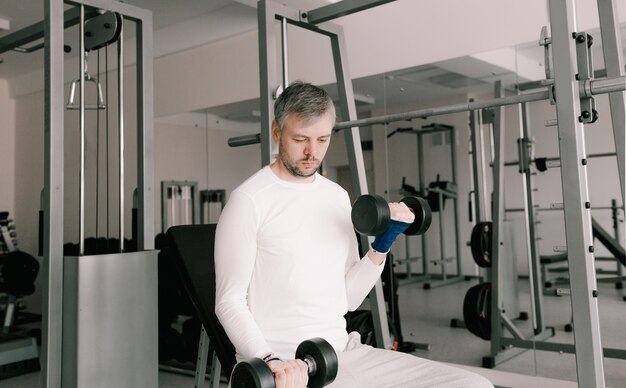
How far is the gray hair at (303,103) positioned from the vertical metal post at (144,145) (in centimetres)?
75

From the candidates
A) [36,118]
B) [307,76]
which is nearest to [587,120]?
[307,76]

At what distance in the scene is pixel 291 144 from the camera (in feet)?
4.47

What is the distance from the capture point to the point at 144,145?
1934 millimetres

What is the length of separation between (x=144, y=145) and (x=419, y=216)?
3.41 ft

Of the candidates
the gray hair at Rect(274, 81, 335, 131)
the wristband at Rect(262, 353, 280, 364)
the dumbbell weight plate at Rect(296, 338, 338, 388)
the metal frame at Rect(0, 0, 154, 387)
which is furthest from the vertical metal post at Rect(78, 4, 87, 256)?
the dumbbell weight plate at Rect(296, 338, 338, 388)

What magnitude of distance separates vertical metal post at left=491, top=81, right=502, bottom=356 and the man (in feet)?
6.18

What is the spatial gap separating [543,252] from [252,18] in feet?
9.35

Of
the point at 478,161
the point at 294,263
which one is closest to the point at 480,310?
the point at 478,161

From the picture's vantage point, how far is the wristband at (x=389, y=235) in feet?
4.68

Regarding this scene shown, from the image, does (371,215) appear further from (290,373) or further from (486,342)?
(486,342)

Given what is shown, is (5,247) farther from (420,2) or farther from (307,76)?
(420,2)

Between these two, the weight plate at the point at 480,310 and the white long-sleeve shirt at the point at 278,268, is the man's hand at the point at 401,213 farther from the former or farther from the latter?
the weight plate at the point at 480,310

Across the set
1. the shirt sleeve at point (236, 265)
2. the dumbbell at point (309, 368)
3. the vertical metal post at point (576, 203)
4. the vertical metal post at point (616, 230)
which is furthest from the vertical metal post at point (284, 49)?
the vertical metal post at point (616, 230)

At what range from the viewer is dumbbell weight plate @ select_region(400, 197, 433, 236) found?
4.84 feet
